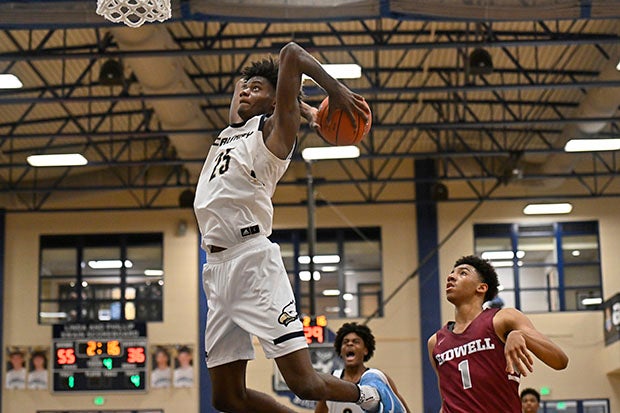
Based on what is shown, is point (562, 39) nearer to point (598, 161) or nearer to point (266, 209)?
point (598, 161)

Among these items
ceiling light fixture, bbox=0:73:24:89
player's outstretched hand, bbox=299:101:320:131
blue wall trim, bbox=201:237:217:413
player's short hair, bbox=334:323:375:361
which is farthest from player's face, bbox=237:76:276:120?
blue wall trim, bbox=201:237:217:413

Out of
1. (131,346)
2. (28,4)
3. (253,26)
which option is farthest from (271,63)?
(131,346)

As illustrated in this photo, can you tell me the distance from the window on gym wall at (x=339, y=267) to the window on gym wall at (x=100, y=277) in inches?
132

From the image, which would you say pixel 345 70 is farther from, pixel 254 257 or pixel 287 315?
pixel 287 315

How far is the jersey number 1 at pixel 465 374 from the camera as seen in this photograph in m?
6.37

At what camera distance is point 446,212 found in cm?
2730

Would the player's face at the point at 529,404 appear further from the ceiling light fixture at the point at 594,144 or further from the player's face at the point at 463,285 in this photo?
the ceiling light fixture at the point at 594,144

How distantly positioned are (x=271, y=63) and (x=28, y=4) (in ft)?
28.1

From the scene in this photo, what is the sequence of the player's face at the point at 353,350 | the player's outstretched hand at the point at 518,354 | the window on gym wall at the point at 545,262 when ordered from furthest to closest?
the window on gym wall at the point at 545,262 → the player's face at the point at 353,350 → the player's outstretched hand at the point at 518,354

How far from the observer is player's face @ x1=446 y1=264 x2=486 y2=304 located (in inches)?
268

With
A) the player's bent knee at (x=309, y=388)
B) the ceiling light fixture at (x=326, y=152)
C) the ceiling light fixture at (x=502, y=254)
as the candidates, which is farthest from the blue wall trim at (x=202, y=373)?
the player's bent knee at (x=309, y=388)

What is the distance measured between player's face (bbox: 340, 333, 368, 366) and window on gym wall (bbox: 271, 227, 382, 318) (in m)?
18.4

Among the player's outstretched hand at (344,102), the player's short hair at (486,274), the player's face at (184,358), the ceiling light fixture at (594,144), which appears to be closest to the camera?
the player's outstretched hand at (344,102)

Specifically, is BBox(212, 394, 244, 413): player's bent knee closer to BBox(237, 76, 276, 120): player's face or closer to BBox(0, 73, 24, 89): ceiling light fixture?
BBox(237, 76, 276, 120): player's face
